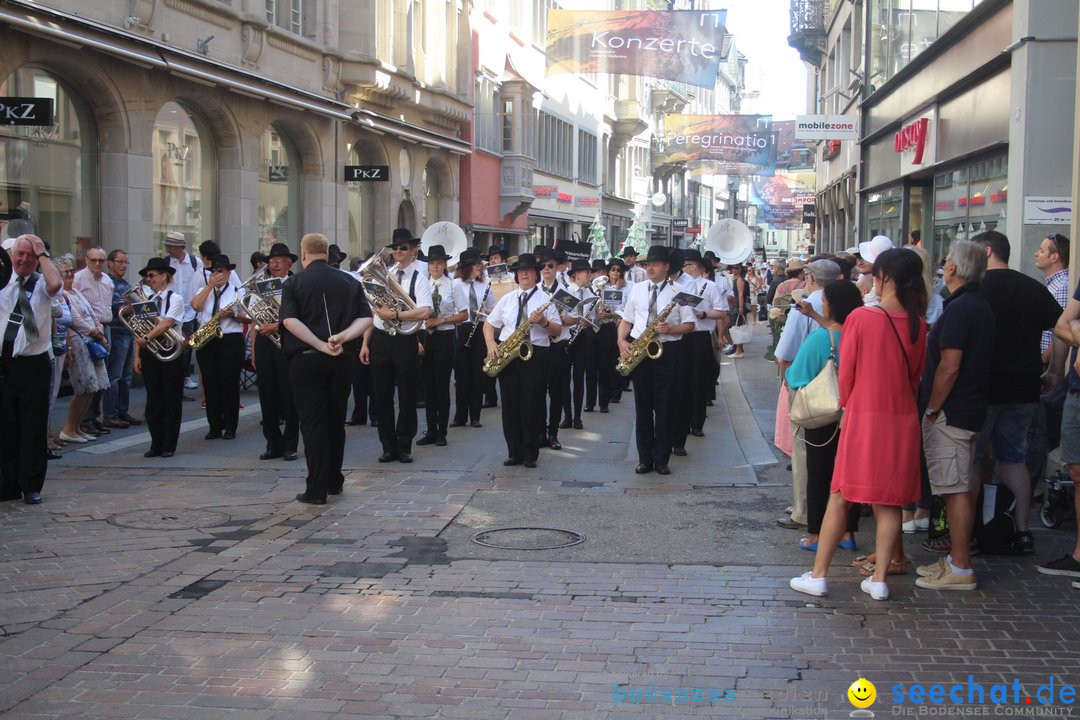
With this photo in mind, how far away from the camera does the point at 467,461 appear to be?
36.4 ft

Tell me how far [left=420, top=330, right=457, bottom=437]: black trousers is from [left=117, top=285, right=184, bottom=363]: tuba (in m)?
2.50

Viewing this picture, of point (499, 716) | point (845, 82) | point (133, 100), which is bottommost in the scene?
point (499, 716)

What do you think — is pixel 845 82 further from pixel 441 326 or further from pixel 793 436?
pixel 793 436

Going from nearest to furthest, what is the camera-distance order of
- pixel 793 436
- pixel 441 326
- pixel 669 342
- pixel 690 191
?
1. pixel 793 436
2. pixel 669 342
3. pixel 441 326
4. pixel 690 191

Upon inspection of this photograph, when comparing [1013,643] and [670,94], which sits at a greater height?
[670,94]

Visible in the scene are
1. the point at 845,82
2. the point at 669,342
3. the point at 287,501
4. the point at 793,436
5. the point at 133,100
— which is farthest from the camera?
the point at 845,82

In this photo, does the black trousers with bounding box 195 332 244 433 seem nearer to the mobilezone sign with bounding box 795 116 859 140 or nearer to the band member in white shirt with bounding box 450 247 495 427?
the band member in white shirt with bounding box 450 247 495 427

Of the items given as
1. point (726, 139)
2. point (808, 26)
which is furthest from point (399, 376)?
point (808, 26)

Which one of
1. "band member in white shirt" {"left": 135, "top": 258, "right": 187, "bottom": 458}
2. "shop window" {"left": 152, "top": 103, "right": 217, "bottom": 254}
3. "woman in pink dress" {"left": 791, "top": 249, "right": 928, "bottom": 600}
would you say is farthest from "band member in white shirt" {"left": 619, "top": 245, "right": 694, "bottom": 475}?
"shop window" {"left": 152, "top": 103, "right": 217, "bottom": 254}

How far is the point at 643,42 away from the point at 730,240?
4.28 m

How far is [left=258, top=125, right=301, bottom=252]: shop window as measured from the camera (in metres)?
23.5

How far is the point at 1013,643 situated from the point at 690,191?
77.2 m

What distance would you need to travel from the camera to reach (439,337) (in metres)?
12.6

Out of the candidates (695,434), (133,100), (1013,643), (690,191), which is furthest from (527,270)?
(690,191)
